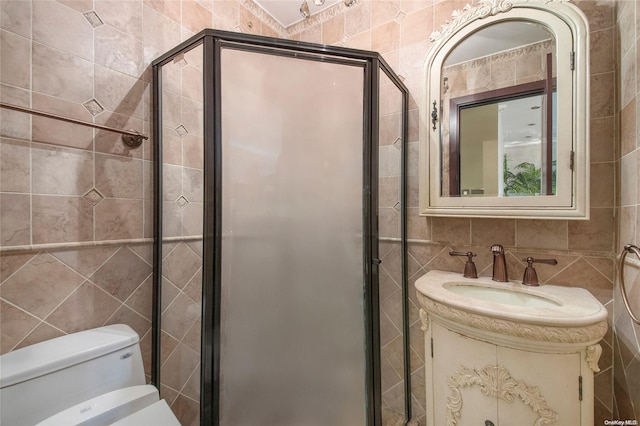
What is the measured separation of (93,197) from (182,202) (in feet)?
1.09

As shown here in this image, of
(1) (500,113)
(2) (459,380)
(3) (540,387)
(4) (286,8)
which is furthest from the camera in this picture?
(4) (286,8)

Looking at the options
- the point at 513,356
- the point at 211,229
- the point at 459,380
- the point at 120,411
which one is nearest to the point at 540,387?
the point at 513,356

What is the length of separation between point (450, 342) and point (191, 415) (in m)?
1.06

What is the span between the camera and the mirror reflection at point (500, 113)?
42.2 inches

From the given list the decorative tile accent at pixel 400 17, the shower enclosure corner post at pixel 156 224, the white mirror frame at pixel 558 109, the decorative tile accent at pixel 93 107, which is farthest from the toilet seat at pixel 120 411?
the decorative tile accent at pixel 400 17

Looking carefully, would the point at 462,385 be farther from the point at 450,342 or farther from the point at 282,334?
the point at 282,334

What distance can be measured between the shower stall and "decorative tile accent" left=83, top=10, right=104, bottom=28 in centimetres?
28

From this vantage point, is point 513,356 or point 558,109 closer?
point 513,356

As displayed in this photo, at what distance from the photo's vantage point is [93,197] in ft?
3.41

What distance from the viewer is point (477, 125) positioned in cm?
123

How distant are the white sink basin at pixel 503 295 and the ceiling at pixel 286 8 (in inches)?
72.2

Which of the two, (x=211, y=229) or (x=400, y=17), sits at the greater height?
(x=400, y=17)

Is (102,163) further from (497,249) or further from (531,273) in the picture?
(531,273)

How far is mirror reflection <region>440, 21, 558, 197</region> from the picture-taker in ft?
3.52
